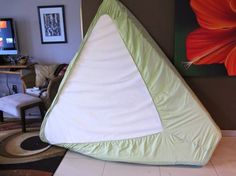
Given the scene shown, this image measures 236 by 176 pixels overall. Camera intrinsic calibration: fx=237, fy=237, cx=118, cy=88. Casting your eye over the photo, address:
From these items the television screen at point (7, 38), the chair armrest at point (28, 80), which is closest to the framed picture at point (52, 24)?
the television screen at point (7, 38)

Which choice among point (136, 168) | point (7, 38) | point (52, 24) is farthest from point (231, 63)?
point (7, 38)

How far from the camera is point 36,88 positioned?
3918 millimetres

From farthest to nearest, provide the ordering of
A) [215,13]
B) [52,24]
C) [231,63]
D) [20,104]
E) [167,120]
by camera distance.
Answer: [52,24] → [20,104] → [231,63] → [215,13] → [167,120]

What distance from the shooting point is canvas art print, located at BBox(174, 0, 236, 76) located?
2545mm

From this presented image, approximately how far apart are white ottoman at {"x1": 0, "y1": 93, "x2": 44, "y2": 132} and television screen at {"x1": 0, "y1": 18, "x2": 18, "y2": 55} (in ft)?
4.64

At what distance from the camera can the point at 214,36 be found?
8.55ft

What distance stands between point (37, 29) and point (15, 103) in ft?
5.98

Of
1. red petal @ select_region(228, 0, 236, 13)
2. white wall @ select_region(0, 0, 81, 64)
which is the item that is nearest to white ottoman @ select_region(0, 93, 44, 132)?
white wall @ select_region(0, 0, 81, 64)

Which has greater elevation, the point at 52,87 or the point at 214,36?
the point at 214,36

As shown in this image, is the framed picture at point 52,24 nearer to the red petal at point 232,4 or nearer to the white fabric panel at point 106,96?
the white fabric panel at point 106,96

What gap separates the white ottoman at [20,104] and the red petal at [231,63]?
253cm

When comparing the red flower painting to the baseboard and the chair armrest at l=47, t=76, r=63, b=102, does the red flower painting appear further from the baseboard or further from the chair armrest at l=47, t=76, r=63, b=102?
the chair armrest at l=47, t=76, r=63, b=102

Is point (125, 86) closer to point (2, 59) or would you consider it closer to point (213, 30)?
point (213, 30)

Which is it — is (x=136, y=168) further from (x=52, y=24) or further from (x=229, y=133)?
(x=52, y=24)
